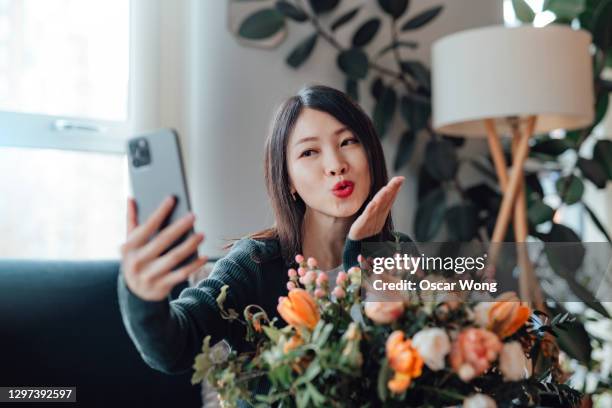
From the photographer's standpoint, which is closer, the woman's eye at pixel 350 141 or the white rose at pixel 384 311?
the white rose at pixel 384 311

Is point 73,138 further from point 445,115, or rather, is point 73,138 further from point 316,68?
point 445,115

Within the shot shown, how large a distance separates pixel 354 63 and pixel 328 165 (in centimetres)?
133

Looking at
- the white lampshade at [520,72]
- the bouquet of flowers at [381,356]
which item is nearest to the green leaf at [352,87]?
the white lampshade at [520,72]

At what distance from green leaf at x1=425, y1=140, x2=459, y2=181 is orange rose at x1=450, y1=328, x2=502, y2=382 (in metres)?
1.67

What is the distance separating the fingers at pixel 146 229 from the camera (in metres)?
0.52

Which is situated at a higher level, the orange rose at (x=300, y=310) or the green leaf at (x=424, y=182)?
the orange rose at (x=300, y=310)

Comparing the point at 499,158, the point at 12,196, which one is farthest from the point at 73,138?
the point at 499,158

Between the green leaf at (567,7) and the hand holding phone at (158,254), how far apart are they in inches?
72.3

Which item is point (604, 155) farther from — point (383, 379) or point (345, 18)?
point (383, 379)

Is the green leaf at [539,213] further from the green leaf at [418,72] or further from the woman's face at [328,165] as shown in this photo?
the woman's face at [328,165]

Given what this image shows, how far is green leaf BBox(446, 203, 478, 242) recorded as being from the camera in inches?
84.7

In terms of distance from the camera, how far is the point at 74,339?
127 centimetres

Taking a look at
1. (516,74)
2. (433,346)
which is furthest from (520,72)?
(433,346)

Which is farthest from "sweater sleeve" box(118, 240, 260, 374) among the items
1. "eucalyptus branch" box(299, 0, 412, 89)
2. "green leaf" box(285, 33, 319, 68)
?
"eucalyptus branch" box(299, 0, 412, 89)
